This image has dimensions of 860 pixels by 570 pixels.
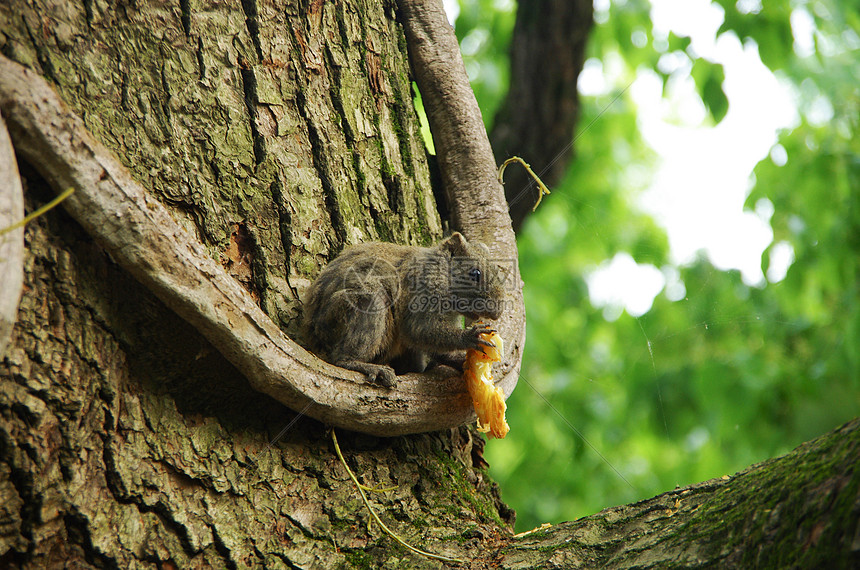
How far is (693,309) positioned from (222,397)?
5.59 m

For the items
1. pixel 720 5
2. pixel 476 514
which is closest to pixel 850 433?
pixel 476 514

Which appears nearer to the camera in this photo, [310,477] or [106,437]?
[106,437]

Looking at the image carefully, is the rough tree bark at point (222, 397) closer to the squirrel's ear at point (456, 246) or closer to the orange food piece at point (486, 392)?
the orange food piece at point (486, 392)

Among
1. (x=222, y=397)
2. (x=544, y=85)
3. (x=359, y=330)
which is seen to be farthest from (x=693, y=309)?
(x=222, y=397)

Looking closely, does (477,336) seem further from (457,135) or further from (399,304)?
(457,135)

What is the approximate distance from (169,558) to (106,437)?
0.53 metres

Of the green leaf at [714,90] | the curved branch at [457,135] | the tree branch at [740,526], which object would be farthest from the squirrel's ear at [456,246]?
the green leaf at [714,90]

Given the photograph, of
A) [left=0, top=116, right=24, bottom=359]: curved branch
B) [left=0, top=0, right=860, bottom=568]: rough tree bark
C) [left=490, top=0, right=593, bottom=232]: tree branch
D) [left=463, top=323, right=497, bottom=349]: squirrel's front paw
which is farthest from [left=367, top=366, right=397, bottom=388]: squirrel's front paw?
[left=490, top=0, right=593, bottom=232]: tree branch

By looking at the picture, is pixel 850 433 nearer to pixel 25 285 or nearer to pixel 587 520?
pixel 587 520

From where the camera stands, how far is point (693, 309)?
6875 mm

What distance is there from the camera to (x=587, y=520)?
2836mm

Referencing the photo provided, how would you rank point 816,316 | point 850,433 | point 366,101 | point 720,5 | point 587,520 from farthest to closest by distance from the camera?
point 816,316 < point 720,5 < point 366,101 < point 587,520 < point 850,433

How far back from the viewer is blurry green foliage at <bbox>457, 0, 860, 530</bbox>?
581 cm

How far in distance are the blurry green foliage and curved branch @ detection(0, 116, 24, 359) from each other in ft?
14.1
